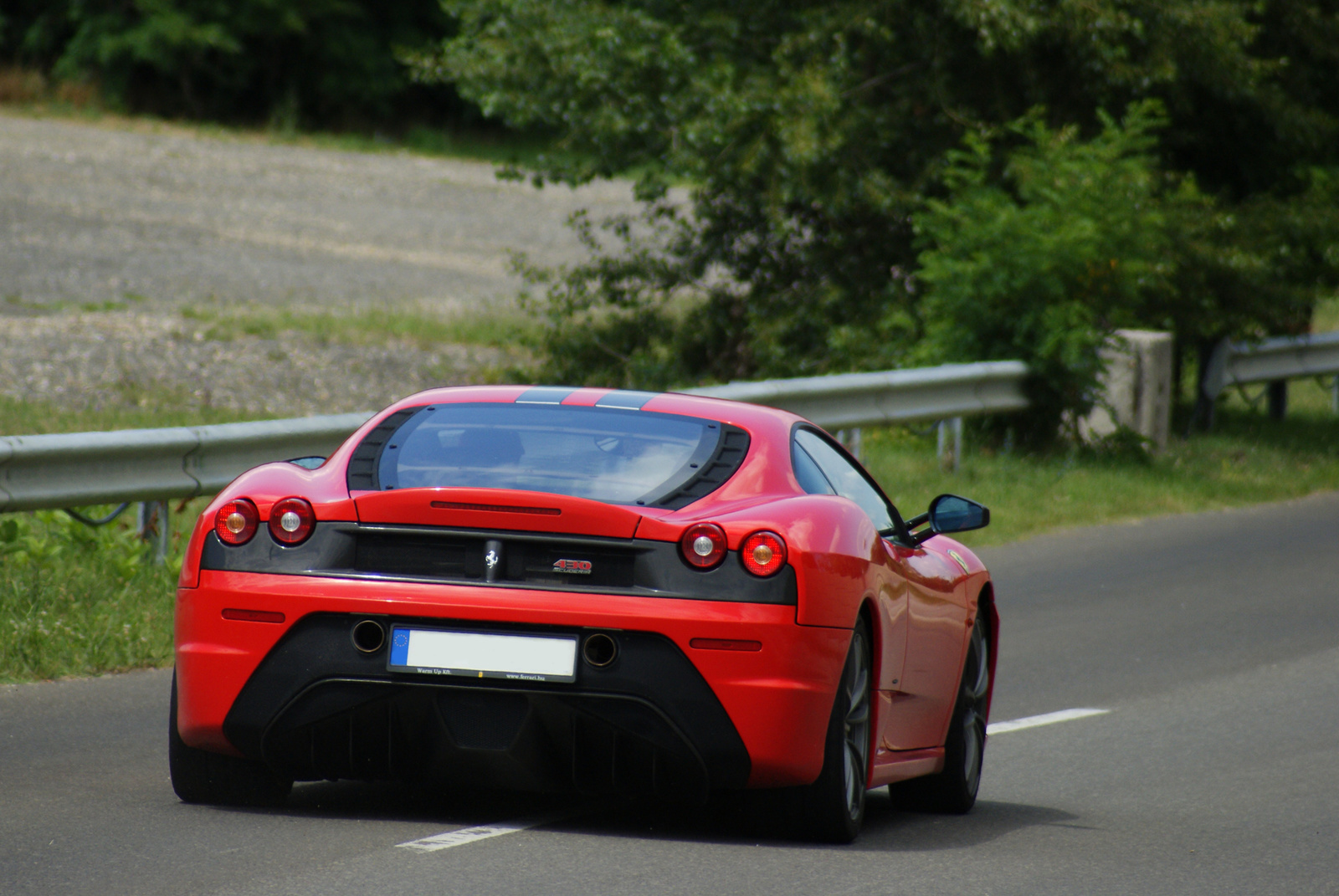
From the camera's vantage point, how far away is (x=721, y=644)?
5.29 m

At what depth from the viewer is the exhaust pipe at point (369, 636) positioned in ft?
17.6

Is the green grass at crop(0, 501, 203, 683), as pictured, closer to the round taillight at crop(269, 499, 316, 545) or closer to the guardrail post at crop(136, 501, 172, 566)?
the guardrail post at crop(136, 501, 172, 566)

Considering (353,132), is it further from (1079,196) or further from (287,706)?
(287,706)

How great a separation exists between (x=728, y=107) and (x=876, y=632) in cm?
1337

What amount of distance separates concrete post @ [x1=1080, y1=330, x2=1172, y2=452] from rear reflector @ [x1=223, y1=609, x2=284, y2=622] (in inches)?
476

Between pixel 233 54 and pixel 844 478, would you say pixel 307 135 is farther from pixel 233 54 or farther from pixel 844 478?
pixel 844 478

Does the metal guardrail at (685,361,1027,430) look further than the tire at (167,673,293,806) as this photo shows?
Yes

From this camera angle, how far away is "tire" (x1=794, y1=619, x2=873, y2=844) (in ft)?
18.1

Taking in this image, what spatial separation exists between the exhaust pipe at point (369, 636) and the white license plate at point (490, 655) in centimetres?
7

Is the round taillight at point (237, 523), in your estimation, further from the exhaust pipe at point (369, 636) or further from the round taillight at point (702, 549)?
the round taillight at point (702, 549)

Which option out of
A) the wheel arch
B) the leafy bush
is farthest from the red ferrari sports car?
the leafy bush

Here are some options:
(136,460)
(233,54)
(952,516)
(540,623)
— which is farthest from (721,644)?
(233,54)

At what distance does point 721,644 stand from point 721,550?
24 centimetres

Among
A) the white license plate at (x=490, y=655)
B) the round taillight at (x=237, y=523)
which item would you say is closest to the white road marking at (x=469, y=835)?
the white license plate at (x=490, y=655)
